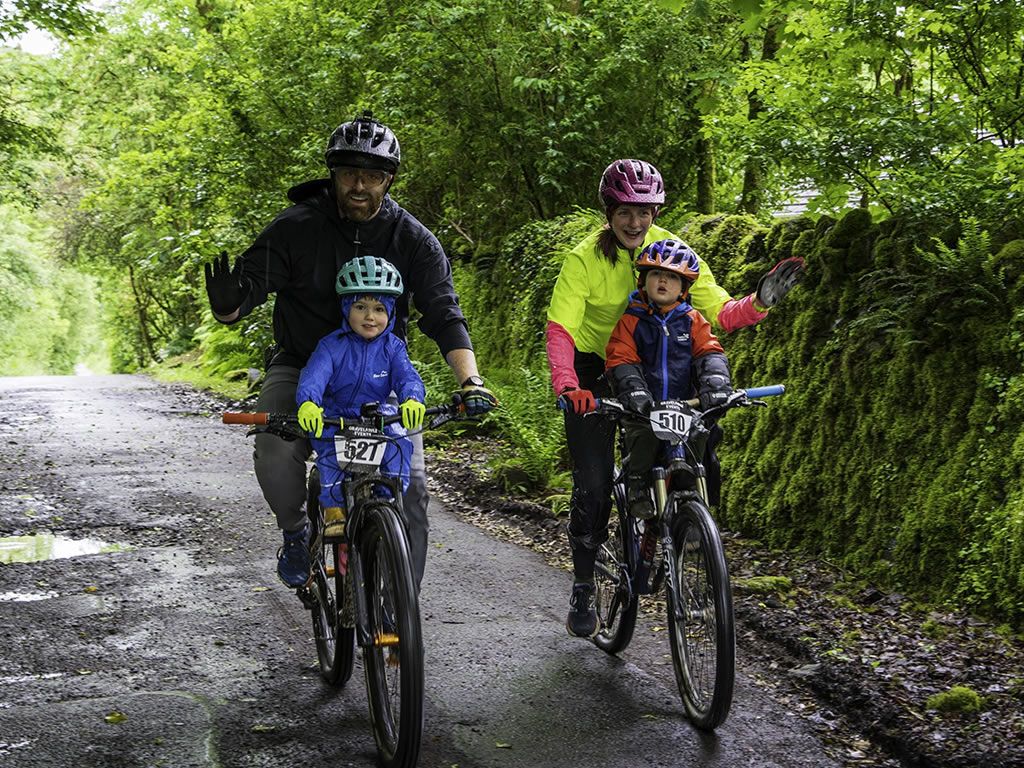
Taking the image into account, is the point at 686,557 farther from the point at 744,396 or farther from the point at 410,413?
the point at 410,413

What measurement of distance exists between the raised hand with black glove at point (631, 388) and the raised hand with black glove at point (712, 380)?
254 mm

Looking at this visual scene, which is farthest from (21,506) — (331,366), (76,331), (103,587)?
(76,331)

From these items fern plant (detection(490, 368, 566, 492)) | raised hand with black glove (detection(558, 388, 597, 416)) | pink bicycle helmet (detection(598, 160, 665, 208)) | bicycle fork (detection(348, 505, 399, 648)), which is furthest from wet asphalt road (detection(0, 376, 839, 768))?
pink bicycle helmet (detection(598, 160, 665, 208))

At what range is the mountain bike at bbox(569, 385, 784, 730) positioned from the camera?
4477mm

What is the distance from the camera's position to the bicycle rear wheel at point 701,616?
14.5 ft

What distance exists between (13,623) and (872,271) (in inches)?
232

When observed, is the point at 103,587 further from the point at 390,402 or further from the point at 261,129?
the point at 261,129

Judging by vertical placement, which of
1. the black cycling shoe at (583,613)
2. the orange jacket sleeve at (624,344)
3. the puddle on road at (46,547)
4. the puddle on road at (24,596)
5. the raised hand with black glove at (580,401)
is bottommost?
the puddle on road at (24,596)

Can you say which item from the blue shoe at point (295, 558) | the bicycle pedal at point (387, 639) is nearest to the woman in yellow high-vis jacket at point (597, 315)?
the blue shoe at point (295, 558)

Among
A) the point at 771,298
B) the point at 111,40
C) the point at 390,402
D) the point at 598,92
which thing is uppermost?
the point at 111,40

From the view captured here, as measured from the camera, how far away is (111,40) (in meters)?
31.8

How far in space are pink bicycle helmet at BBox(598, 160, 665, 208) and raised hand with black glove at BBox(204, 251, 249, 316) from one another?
6.08 ft

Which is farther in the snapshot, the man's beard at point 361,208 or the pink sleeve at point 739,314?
the pink sleeve at point 739,314

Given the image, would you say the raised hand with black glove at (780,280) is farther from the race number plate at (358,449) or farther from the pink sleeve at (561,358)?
the race number plate at (358,449)
